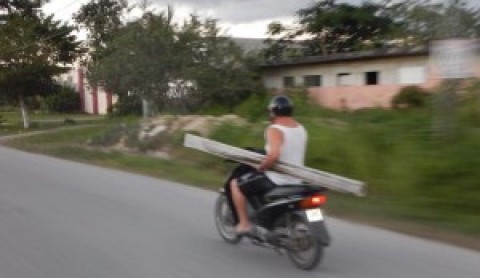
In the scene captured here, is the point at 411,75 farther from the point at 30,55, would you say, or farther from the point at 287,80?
the point at 30,55

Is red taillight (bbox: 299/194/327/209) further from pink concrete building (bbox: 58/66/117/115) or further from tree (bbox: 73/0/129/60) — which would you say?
pink concrete building (bbox: 58/66/117/115)

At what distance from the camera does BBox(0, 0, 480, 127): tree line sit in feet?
41.4

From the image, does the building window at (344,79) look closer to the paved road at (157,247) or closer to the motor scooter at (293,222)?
the paved road at (157,247)

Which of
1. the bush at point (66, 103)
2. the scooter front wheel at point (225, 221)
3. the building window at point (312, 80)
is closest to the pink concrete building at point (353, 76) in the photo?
the building window at point (312, 80)

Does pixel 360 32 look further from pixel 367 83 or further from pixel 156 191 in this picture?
pixel 156 191

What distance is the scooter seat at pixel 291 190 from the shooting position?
7219mm

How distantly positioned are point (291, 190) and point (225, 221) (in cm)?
166

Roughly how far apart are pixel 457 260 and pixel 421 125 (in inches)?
188

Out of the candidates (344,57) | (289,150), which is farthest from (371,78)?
(289,150)

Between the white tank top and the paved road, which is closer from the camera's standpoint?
the paved road

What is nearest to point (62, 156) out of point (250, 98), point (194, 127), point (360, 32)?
point (194, 127)

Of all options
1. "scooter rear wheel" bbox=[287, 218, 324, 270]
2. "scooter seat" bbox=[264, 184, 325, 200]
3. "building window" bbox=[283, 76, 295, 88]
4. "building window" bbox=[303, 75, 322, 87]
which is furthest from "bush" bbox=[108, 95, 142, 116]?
"scooter rear wheel" bbox=[287, 218, 324, 270]

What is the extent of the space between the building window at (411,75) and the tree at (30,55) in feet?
65.9

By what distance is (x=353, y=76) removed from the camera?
110 feet
